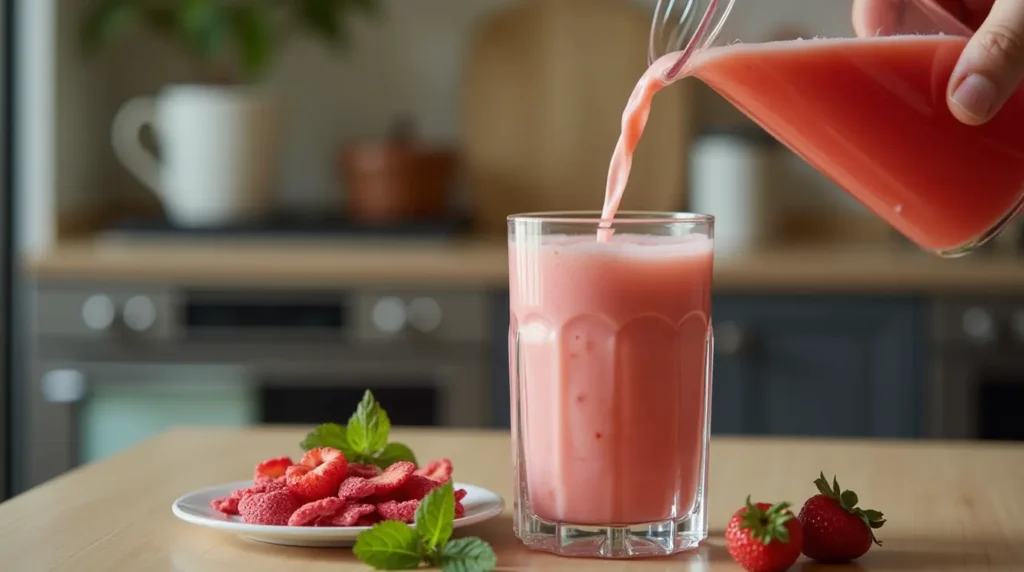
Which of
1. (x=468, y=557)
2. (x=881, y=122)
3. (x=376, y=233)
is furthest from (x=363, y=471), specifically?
(x=376, y=233)

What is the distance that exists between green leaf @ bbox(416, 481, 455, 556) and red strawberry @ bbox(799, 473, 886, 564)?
226 mm

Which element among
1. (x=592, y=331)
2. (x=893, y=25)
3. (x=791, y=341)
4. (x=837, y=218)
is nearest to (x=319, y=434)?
(x=592, y=331)

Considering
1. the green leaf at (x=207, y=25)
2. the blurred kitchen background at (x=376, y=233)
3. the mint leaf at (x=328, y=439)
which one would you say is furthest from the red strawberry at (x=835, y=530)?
the green leaf at (x=207, y=25)

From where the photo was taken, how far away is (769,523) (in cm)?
84

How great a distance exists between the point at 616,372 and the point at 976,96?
0.99 feet

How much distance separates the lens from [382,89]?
3141mm

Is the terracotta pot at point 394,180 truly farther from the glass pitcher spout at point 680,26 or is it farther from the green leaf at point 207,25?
the glass pitcher spout at point 680,26

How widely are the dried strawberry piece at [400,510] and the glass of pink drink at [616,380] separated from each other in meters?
0.08

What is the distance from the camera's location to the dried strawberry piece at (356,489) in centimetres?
90

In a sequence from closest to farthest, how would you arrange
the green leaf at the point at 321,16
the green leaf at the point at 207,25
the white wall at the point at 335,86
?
the green leaf at the point at 207,25
the green leaf at the point at 321,16
the white wall at the point at 335,86

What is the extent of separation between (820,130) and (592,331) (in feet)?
0.78

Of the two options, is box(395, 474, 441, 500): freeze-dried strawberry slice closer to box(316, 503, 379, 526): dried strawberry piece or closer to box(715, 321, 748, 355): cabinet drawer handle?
box(316, 503, 379, 526): dried strawberry piece

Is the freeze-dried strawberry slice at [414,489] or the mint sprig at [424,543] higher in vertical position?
the freeze-dried strawberry slice at [414,489]

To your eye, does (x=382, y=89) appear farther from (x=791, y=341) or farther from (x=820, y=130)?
(x=820, y=130)
